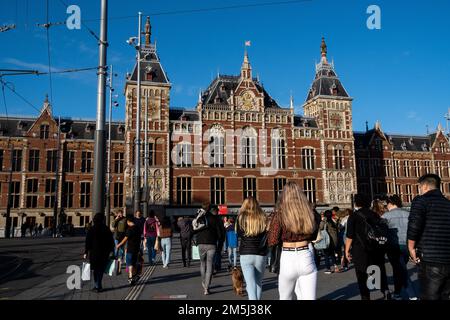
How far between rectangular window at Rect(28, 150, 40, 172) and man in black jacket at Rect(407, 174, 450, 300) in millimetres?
41527

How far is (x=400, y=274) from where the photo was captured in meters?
7.19

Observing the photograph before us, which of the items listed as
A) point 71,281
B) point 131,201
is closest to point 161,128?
point 131,201

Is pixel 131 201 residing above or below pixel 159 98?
below

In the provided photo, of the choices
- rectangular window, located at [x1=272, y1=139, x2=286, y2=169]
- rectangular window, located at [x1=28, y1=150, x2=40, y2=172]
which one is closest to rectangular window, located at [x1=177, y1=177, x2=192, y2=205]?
rectangular window, located at [x1=272, y1=139, x2=286, y2=169]

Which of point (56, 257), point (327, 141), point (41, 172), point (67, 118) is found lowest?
point (56, 257)

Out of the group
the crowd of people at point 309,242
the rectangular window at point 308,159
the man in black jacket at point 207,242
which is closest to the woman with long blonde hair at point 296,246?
the crowd of people at point 309,242

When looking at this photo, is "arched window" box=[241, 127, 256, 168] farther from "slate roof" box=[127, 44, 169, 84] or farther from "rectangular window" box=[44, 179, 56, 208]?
"rectangular window" box=[44, 179, 56, 208]

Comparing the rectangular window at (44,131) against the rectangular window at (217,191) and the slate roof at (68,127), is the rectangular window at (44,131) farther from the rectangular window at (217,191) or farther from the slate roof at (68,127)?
the rectangular window at (217,191)

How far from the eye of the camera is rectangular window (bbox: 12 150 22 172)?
3975 cm

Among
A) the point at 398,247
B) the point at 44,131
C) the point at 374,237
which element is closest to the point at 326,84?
the point at 44,131

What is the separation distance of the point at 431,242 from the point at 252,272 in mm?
2352
